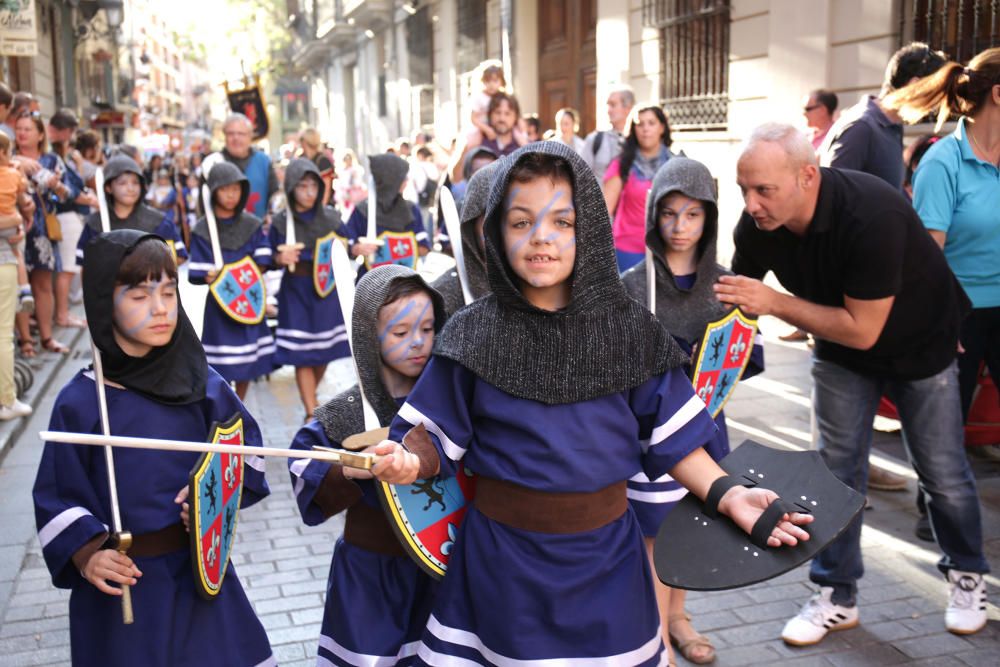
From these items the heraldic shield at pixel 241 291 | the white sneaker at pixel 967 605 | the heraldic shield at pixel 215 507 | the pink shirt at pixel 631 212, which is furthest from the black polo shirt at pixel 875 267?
the heraldic shield at pixel 241 291

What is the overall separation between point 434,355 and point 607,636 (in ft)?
2.70

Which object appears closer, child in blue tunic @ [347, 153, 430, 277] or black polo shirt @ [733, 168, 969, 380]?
black polo shirt @ [733, 168, 969, 380]

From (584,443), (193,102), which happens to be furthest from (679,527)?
(193,102)

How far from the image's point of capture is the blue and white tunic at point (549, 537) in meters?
2.52

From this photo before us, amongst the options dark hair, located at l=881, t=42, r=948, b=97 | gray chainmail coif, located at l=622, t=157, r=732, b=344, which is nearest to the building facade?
dark hair, located at l=881, t=42, r=948, b=97

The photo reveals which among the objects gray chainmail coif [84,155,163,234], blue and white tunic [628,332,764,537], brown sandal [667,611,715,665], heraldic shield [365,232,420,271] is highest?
gray chainmail coif [84,155,163,234]

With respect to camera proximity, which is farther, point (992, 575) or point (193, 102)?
point (193, 102)

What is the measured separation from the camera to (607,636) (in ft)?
8.29

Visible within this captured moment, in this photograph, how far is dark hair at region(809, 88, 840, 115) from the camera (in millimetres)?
9141

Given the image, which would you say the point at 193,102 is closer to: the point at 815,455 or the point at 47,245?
the point at 47,245

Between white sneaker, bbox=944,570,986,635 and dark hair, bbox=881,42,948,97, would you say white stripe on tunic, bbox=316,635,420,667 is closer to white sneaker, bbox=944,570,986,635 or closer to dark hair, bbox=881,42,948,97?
white sneaker, bbox=944,570,986,635

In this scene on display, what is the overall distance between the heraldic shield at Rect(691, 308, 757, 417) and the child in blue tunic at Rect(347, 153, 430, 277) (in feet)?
13.6

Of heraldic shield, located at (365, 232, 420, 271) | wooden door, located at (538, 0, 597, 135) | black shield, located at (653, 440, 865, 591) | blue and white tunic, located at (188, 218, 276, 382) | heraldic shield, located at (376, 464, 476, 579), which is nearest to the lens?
black shield, located at (653, 440, 865, 591)

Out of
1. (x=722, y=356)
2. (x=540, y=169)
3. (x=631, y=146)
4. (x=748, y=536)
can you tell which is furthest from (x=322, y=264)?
(x=748, y=536)
